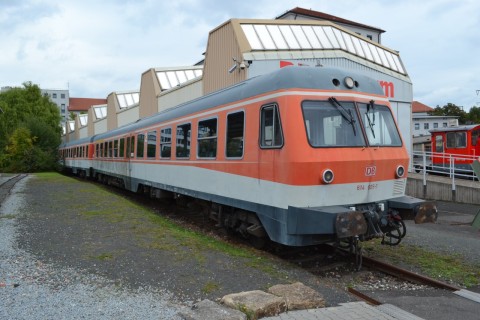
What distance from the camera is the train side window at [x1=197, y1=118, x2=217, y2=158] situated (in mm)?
8461

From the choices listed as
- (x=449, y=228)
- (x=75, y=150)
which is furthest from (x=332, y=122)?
(x=75, y=150)

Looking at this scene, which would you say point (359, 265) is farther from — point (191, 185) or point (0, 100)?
point (0, 100)

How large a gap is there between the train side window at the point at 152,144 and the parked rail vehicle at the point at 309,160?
15.1 feet

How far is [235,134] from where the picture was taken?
→ 25.0 ft

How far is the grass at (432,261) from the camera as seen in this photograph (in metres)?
6.30

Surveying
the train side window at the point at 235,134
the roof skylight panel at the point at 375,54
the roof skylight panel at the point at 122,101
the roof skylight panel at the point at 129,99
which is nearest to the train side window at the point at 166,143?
the train side window at the point at 235,134

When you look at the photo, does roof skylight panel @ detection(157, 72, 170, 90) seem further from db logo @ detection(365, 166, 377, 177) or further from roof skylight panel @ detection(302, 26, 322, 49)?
db logo @ detection(365, 166, 377, 177)

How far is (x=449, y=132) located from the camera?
2120cm

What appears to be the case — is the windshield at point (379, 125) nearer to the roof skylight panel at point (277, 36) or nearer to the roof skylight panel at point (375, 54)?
the roof skylight panel at point (277, 36)

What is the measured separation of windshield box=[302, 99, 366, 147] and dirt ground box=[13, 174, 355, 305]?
1979 millimetres

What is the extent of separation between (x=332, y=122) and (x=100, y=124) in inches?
1851

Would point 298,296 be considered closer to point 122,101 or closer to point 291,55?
point 291,55

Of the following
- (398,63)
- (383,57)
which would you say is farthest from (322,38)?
(398,63)

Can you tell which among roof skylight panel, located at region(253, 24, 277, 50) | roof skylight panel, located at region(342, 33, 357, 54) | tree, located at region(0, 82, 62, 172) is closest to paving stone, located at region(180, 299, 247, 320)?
roof skylight panel, located at region(253, 24, 277, 50)
